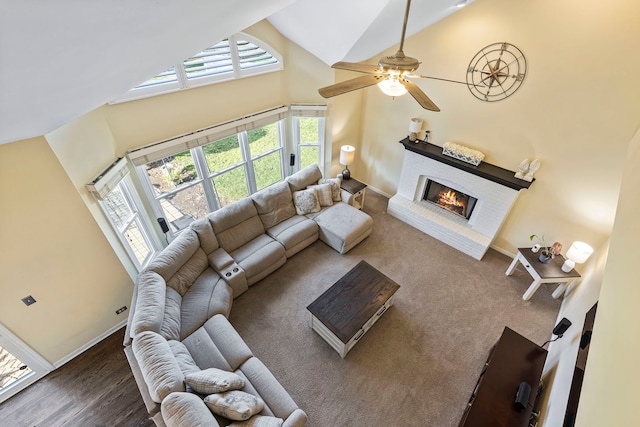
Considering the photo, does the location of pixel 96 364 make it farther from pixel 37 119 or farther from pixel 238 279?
pixel 37 119

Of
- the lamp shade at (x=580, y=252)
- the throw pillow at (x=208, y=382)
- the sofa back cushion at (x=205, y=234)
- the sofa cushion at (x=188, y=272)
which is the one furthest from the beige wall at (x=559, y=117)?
Answer: the sofa cushion at (x=188, y=272)

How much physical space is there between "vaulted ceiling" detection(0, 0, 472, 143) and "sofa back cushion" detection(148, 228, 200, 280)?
1710 mm

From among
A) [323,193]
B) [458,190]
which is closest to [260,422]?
[323,193]

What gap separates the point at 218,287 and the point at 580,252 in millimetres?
4691

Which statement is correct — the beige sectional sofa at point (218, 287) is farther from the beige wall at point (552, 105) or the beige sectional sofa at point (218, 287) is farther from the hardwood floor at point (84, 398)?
the beige wall at point (552, 105)

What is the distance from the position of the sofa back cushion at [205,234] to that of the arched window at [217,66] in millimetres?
1683

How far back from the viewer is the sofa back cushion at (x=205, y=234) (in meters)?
3.95

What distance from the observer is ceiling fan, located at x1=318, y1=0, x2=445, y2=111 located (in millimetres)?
2123

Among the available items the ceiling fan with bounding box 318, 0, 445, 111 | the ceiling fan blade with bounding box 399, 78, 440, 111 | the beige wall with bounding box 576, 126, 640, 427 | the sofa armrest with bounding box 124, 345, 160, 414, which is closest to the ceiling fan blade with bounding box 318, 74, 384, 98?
the ceiling fan with bounding box 318, 0, 445, 111

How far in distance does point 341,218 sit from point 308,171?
3.43ft

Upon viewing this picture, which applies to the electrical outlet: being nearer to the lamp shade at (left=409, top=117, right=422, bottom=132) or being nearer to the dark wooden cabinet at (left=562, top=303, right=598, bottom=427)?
the dark wooden cabinet at (left=562, top=303, right=598, bottom=427)

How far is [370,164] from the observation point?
237 inches

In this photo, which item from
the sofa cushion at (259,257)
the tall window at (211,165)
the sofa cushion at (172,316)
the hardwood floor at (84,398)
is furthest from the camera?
the sofa cushion at (259,257)

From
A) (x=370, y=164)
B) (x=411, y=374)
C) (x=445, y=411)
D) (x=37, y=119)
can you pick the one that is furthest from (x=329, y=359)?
(x=370, y=164)
